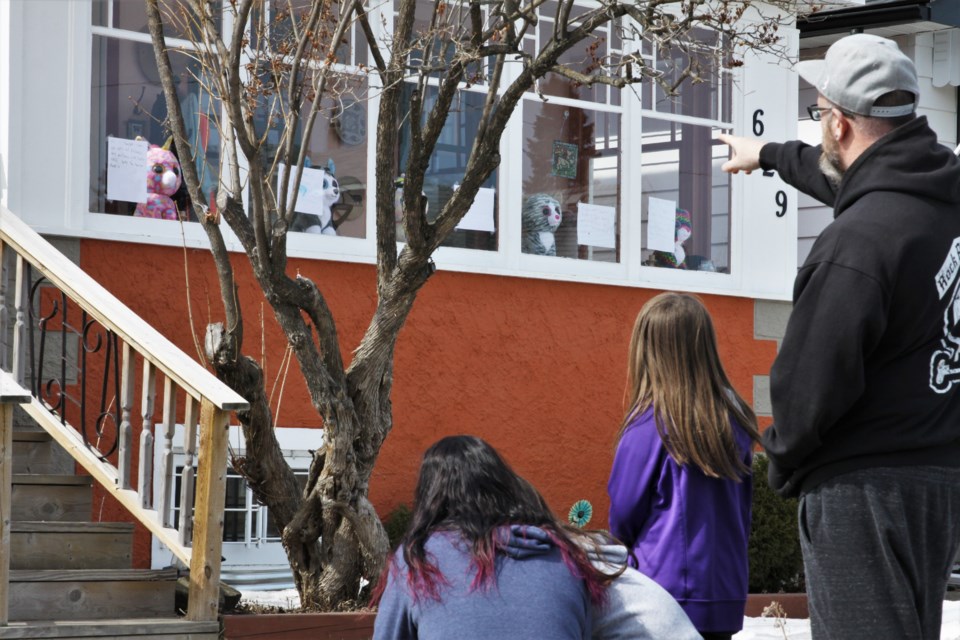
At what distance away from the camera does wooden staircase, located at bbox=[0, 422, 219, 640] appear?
5.30 m

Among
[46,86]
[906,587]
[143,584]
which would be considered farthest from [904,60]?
[46,86]

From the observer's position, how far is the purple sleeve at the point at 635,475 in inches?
138

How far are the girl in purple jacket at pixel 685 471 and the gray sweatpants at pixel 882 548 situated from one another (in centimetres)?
75

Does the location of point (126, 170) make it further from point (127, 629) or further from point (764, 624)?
point (764, 624)

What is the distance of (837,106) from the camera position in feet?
9.42

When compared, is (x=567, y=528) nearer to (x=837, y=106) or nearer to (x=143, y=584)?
(x=837, y=106)

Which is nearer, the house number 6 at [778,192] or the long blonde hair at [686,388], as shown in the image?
the long blonde hair at [686,388]

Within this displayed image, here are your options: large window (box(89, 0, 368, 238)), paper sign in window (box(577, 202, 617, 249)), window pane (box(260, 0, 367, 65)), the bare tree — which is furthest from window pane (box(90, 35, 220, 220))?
paper sign in window (box(577, 202, 617, 249))

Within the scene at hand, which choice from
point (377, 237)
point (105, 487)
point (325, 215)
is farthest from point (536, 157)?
point (105, 487)

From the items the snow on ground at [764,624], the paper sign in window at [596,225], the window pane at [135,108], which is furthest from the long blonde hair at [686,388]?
the paper sign in window at [596,225]

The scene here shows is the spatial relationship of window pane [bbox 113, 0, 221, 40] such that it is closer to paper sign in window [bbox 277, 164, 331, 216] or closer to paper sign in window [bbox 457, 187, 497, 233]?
paper sign in window [bbox 277, 164, 331, 216]

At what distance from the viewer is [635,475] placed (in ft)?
11.6

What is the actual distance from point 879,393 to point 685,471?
34.6 inches

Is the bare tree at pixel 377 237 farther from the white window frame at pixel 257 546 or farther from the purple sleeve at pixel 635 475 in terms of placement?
the purple sleeve at pixel 635 475
